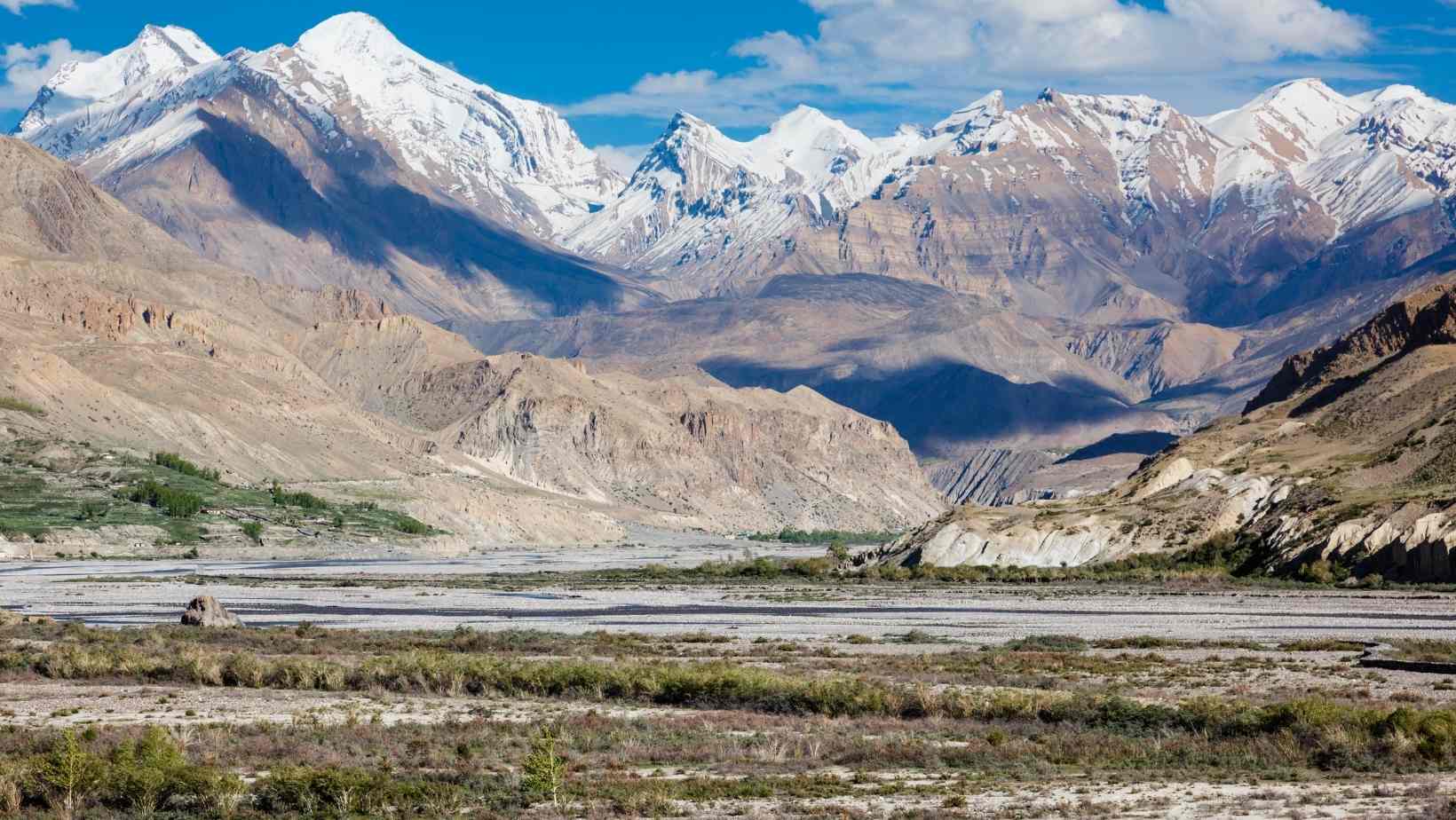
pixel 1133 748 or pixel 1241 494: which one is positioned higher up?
pixel 1241 494

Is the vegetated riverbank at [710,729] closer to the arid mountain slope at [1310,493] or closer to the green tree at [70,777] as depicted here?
the green tree at [70,777]

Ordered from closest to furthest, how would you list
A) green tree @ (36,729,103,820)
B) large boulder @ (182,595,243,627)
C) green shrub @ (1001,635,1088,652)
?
green tree @ (36,729,103,820) < green shrub @ (1001,635,1088,652) < large boulder @ (182,595,243,627)

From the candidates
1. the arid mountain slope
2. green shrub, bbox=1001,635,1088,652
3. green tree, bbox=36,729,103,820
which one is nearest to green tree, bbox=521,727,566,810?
green tree, bbox=36,729,103,820

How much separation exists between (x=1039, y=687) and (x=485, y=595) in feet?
232

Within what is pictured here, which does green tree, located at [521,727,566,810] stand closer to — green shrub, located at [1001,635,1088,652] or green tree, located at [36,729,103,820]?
green tree, located at [36,729,103,820]

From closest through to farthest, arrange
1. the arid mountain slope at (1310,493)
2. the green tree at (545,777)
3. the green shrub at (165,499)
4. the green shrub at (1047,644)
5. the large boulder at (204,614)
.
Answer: the green tree at (545,777), the green shrub at (1047,644), the large boulder at (204,614), the arid mountain slope at (1310,493), the green shrub at (165,499)

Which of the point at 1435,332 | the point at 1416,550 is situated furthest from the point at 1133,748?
the point at 1435,332

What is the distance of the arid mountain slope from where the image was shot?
337 ft

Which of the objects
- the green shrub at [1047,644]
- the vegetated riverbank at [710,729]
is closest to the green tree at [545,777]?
the vegetated riverbank at [710,729]

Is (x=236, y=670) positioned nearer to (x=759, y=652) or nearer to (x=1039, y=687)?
(x=759, y=652)

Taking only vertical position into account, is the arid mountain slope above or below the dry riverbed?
above

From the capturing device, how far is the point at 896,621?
83.9m

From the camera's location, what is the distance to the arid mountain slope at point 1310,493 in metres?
103

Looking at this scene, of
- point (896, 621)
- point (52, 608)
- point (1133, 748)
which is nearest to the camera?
point (1133, 748)
